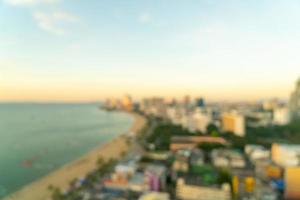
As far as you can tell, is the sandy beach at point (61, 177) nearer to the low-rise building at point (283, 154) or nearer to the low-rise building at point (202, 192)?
the low-rise building at point (202, 192)

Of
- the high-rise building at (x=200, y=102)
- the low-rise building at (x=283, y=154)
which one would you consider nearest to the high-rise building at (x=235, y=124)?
the low-rise building at (x=283, y=154)

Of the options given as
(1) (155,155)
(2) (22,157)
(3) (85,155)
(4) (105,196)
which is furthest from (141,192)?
(2) (22,157)

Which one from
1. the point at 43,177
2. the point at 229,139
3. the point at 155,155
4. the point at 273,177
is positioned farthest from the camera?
the point at 229,139

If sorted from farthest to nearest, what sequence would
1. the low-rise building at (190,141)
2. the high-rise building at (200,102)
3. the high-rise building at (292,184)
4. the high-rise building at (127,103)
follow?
the high-rise building at (127,103) → the high-rise building at (200,102) → the low-rise building at (190,141) → the high-rise building at (292,184)

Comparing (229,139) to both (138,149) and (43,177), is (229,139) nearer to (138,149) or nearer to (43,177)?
(138,149)

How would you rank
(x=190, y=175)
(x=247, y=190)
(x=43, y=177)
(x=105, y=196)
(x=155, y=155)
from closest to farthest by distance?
1. (x=105, y=196)
2. (x=247, y=190)
3. (x=190, y=175)
4. (x=43, y=177)
5. (x=155, y=155)

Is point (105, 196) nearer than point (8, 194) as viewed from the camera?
Yes

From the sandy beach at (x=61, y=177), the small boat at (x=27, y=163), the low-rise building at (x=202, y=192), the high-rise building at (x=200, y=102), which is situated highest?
the high-rise building at (x=200, y=102)

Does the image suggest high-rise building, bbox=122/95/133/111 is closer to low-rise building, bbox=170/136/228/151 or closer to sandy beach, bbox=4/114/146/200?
low-rise building, bbox=170/136/228/151

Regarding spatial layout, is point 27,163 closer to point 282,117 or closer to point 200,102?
point 282,117

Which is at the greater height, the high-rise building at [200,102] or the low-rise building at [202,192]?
the high-rise building at [200,102]

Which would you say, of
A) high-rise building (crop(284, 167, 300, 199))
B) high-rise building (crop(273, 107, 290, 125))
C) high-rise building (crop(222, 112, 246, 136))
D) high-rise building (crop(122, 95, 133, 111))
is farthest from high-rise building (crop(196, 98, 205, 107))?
high-rise building (crop(284, 167, 300, 199))
